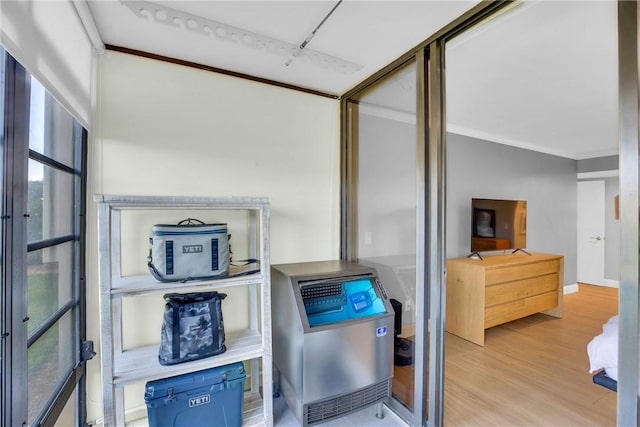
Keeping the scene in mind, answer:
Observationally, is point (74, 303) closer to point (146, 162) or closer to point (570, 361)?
point (146, 162)

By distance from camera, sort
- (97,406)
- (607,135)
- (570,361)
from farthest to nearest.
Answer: (607,135)
(570,361)
(97,406)

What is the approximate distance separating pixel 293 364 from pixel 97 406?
1212 mm

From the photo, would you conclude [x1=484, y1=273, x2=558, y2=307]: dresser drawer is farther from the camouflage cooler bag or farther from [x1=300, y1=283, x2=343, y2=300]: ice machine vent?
the camouflage cooler bag

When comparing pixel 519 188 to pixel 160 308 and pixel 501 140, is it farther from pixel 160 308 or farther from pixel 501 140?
pixel 160 308

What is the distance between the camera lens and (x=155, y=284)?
1591 mm

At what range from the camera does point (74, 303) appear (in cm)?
167

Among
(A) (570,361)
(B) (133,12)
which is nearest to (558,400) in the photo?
(A) (570,361)

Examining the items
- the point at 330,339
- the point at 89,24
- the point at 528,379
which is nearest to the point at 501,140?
the point at 528,379

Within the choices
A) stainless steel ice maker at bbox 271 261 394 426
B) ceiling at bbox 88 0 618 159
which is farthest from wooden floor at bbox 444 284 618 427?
ceiling at bbox 88 0 618 159

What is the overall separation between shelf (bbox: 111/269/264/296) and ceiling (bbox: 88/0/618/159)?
137cm

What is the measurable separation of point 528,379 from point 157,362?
8.86 ft

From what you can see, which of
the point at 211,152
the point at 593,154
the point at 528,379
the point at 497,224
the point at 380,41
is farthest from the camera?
the point at 593,154

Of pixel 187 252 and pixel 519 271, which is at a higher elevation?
pixel 187 252

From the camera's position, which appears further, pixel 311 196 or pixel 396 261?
pixel 311 196
